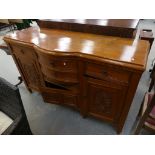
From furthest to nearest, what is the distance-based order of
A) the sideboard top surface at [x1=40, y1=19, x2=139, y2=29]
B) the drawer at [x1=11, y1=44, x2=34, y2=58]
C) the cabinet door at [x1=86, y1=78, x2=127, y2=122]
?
the drawer at [x1=11, y1=44, x2=34, y2=58], the sideboard top surface at [x1=40, y1=19, x2=139, y2=29], the cabinet door at [x1=86, y1=78, x2=127, y2=122]

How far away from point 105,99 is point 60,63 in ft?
1.63

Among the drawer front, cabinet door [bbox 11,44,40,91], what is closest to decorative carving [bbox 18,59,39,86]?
cabinet door [bbox 11,44,40,91]

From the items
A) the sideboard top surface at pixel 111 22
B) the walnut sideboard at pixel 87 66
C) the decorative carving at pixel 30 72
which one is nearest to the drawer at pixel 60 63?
the walnut sideboard at pixel 87 66

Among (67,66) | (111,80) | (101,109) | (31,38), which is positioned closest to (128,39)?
(111,80)

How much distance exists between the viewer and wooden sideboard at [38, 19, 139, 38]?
1184 millimetres

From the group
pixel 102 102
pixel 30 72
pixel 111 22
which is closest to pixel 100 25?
pixel 111 22

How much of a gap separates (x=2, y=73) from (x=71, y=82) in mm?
1793

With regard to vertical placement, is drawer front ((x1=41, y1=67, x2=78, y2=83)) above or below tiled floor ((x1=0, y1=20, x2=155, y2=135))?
above

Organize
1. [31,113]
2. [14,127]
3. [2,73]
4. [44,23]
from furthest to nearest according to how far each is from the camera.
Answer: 1. [2,73]
2. [31,113]
3. [44,23]
4. [14,127]

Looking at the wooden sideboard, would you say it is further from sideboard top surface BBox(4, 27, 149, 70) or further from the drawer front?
the drawer front

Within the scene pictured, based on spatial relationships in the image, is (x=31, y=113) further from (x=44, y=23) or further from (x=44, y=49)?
(x=44, y=23)

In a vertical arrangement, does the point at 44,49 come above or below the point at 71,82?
above
